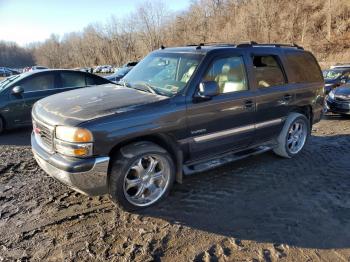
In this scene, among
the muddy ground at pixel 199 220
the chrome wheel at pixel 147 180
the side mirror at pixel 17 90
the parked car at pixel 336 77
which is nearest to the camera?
the muddy ground at pixel 199 220

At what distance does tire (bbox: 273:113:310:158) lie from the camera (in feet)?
18.4

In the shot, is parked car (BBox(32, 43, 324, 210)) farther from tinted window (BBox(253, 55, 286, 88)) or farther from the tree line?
the tree line

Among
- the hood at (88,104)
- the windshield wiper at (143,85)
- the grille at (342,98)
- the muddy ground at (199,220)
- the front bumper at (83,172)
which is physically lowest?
the muddy ground at (199,220)

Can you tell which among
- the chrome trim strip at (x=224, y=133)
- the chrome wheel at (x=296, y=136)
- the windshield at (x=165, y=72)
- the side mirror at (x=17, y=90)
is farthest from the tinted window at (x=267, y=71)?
the side mirror at (x=17, y=90)

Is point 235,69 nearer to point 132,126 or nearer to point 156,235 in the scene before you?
point 132,126

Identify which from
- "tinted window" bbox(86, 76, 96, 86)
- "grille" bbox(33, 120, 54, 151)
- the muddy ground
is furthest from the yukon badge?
"tinted window" bbox(86, 76, 96, 86)

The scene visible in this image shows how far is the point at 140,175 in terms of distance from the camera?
153 inches

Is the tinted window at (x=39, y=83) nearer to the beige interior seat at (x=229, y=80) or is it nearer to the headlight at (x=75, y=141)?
the headlight at (x=75, y=141)

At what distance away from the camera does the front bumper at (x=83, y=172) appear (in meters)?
3.43

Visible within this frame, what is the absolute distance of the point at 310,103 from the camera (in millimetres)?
5977

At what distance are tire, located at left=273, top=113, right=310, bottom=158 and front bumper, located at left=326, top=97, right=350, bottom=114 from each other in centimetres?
406

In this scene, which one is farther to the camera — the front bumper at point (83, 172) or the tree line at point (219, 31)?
the tree line at point (219, 31)

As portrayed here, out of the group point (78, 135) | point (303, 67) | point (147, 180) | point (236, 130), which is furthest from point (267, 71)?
point (78, 135)

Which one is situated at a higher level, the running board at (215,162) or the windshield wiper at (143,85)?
the windshield wiper at (143,85)
